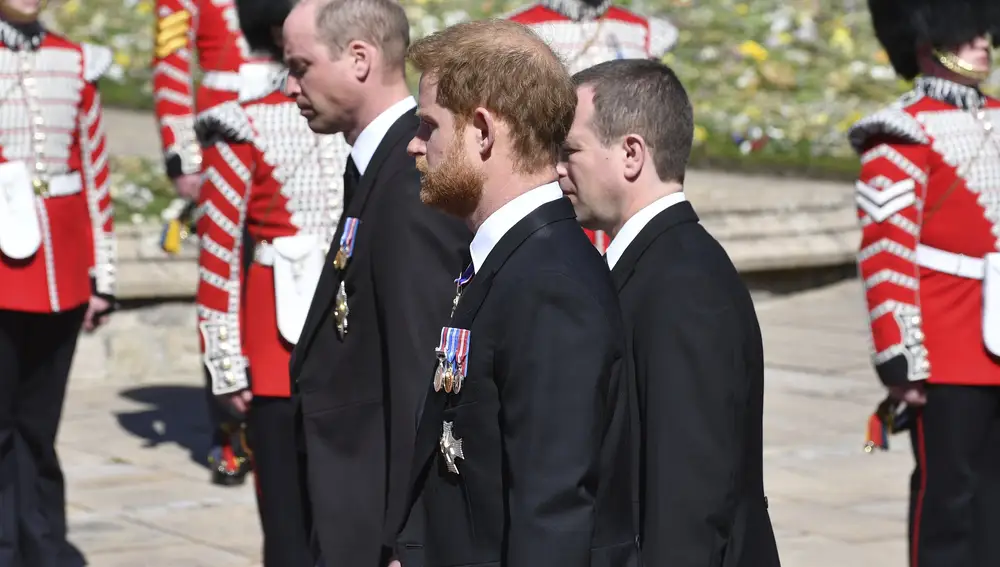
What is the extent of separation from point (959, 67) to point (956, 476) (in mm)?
1191

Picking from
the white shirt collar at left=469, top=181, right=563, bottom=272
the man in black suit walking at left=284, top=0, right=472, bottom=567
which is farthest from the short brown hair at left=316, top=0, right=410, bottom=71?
the white shirt collar at left=469, top=181, right=563, bottom=272

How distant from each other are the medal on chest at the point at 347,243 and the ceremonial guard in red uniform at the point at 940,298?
1.86 metres

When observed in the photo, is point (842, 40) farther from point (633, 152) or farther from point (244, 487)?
point (633, 152)

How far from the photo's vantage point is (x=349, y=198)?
452 centimetres

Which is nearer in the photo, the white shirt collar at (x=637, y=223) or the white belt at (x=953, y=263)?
the white shirt collar at (x=637, y=223)

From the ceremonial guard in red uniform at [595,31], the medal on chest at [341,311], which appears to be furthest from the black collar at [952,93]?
the medal on chest at [341,311]

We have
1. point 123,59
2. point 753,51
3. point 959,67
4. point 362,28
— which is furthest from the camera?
point 753,51

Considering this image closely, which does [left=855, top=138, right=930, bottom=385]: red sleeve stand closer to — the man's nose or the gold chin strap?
the gold chin strap

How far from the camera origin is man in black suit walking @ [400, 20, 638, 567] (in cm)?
290

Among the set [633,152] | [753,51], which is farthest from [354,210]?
[753,51]

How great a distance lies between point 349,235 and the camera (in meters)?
4.31

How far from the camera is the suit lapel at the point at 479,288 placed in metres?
3.04

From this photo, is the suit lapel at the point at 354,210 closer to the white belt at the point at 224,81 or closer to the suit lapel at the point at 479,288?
the suit lapel at the point at 479,288

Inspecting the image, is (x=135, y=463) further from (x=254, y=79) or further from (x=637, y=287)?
(x=637, y=287)
